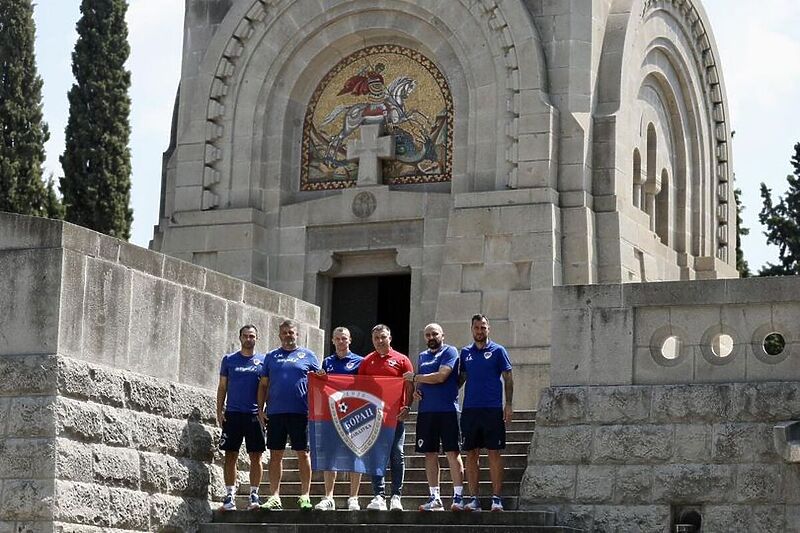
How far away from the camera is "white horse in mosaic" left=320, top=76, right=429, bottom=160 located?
90.1 feet

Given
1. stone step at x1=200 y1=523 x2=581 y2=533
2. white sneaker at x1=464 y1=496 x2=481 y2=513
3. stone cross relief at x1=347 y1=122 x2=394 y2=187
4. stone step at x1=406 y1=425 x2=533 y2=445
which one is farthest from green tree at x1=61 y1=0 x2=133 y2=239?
white sneaker at x1=464 y1=496 x2=481 y2=513

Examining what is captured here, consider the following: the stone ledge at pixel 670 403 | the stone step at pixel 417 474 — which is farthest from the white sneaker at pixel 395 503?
the stone ledge at pixel 670 403

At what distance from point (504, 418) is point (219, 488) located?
3.42m

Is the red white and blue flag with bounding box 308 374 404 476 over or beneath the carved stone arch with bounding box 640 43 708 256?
beneath

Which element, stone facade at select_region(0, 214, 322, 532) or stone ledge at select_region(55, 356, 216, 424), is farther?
stone ledge at select_region(55, 356, 216, 424)

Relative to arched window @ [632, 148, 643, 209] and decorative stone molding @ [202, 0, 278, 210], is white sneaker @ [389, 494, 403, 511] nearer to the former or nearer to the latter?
arched window @ [632, 148, 643, 209]

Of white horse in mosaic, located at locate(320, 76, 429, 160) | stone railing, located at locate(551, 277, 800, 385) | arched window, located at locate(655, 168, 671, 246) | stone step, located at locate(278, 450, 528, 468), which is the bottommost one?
stone step, located at locate(278, 450, 528, 468)

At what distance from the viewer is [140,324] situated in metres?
18.3

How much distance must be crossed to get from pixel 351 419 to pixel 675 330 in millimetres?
3407

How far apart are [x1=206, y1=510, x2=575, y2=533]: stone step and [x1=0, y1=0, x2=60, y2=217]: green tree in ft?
50.1

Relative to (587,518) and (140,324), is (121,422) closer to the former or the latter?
(140,324)

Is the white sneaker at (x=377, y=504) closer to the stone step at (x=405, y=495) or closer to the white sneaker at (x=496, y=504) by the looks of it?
the stone step at (x=405, y=495)

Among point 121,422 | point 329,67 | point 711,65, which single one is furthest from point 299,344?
point 711,65

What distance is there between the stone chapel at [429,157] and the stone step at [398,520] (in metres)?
7.11
